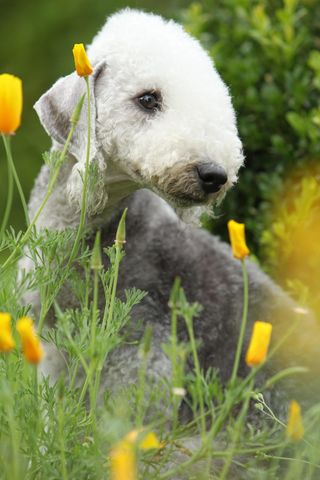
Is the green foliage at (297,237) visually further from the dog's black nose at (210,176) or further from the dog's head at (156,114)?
the dog's black nose at (210,176)

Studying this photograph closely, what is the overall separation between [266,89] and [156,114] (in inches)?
64.3

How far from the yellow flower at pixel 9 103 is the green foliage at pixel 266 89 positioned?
234 centimetres

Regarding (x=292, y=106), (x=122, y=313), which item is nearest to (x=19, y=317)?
(x=122, y=313)

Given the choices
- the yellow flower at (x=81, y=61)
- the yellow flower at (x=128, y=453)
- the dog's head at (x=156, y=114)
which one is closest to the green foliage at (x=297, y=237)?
the dog's head at (x=156, y=114)

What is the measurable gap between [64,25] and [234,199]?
385cm

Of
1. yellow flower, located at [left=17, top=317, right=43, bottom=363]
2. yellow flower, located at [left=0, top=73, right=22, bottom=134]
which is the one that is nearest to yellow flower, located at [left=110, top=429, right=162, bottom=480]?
yellow flower, located at [left=17, top=317, right=43, bottom=363]

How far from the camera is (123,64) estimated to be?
298 centimetres

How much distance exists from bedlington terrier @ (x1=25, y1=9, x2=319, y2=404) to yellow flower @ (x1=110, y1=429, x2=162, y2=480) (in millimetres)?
811

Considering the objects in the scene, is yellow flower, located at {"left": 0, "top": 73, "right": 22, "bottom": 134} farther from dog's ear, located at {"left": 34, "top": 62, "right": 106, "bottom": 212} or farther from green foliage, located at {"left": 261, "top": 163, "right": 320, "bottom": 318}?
green foliage, located at {"left": 261, "top": 163, "right": 320, "bottom": 318}

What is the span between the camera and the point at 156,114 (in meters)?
2.88

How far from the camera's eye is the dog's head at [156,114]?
8.93 feet

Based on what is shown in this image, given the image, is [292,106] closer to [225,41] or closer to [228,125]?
[225,41]

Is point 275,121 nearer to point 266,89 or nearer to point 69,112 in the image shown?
point 266,89

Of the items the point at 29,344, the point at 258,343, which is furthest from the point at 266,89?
the point at 29,344
